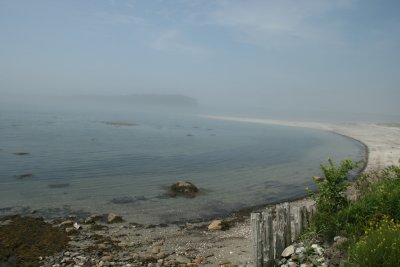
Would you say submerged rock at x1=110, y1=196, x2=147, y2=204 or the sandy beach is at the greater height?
the sandy beach

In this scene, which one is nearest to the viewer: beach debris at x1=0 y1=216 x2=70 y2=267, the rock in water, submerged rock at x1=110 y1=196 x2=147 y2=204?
beach debris at x1=0 y1=216 x2=70 y2=267

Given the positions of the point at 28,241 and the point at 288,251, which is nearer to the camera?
the point at 288,251

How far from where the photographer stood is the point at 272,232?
1027 cm

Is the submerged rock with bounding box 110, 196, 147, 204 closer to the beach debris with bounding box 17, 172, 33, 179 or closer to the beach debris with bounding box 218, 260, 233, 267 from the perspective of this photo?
the beach debris with bounding box 17, 172, 33, 179

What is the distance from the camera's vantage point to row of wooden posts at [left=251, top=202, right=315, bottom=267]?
10055 millimetres

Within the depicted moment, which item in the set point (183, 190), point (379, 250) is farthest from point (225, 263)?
point (183, 190)

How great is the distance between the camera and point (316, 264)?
9.19m

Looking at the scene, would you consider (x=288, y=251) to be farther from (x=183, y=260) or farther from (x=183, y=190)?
(x=183, y=190)

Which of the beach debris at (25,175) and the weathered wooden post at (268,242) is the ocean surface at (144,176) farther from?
the weathered wooden post at (268,242)

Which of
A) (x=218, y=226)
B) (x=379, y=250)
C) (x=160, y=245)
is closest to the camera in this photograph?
(x=379, y=250)

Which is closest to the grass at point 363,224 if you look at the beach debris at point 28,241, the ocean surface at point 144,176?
the ocean surface at point 144,176

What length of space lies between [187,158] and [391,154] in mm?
25181

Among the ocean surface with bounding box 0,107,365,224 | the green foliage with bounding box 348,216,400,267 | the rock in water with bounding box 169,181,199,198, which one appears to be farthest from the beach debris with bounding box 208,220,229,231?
the green foliage with bounding box 348,216,400,267

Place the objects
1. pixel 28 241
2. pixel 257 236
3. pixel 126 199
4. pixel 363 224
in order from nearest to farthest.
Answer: pixel 363 224, pixel 257 236, pixel 28 241, pixel 126 199
